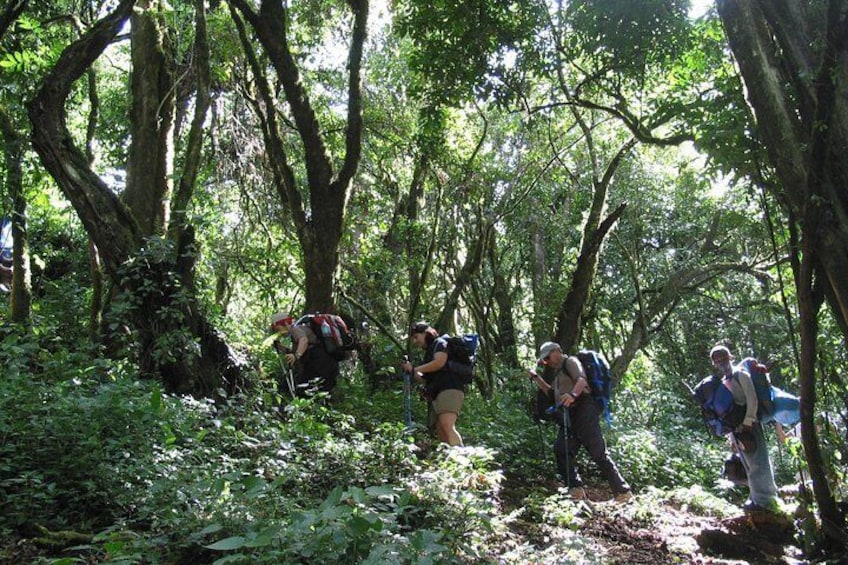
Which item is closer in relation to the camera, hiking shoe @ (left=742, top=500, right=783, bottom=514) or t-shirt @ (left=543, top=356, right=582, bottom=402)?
hiking shoe @ (left=742, top=500, right=783, bottom=514)

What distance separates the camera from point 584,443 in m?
7.62

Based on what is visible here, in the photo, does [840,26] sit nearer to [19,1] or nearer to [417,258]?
[19,1]

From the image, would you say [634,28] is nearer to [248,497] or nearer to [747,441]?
[747,441]

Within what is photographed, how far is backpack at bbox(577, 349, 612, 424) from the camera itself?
7.69 metres

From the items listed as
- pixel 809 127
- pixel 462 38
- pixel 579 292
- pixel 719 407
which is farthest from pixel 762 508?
pixel 462 38

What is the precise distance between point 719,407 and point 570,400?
153 centimetres

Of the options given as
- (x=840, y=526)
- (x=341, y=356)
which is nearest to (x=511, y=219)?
(x=341, y=356)

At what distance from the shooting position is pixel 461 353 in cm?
779

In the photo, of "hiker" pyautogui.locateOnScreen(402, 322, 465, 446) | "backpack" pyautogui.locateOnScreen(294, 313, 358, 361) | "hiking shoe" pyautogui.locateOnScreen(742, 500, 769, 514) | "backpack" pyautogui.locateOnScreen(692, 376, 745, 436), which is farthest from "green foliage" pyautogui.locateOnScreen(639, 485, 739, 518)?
"backpack" pyautogui.locateOnScreen(294, 313, 358, 361)

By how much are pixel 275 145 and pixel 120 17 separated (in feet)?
9.29

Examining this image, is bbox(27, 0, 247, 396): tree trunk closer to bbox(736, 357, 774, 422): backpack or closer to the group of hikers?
the group of hikers

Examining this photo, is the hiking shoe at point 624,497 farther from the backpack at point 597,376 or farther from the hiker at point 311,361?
the hiker at point 311,361

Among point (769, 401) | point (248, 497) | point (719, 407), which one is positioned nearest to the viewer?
point (248, 497)

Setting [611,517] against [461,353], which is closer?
[611,517]
